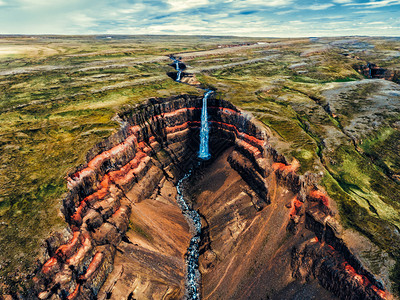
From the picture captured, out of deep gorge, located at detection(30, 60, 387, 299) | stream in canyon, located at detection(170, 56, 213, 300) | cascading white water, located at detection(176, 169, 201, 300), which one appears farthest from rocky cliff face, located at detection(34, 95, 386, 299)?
stream in canyon, located at detection(170, 56, 213, 300)

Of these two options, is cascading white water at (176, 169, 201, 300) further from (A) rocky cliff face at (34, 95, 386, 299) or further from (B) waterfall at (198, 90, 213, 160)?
(B) waterfall at (198, 90, 213, 160)

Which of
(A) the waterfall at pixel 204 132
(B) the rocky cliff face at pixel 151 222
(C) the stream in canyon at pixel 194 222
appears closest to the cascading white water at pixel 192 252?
(C) the stream in canyon at pixel 194 222

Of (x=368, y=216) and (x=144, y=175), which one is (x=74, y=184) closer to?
(x=144, y=175)

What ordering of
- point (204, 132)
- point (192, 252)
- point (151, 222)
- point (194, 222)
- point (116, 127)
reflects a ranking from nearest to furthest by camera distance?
point (192, 252)
point (151, 222)
point (116, 127)
point (194, 222)
point (204, 132)

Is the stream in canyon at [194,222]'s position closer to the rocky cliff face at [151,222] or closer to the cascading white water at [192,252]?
the cascading white water at [192,252]

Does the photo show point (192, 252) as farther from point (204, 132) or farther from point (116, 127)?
point (204, 132)

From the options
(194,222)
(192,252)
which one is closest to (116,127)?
(194,222)
